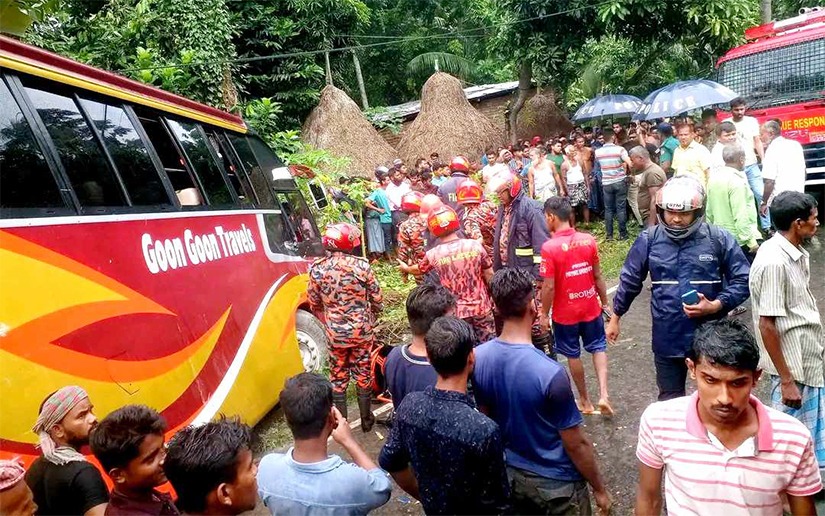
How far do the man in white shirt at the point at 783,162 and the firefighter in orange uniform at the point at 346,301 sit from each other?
→ 5076 millimetres

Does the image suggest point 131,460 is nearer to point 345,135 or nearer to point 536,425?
point 536,425

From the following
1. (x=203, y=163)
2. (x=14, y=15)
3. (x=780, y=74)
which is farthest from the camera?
(x=780, y=74)

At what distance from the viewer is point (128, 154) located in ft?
12.4

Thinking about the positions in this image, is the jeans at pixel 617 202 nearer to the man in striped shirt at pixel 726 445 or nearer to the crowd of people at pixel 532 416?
the crowd of people at pixel 532 416

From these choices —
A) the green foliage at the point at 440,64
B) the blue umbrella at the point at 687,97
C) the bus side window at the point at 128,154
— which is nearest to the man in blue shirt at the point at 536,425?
the bus side window at the point at 128,154

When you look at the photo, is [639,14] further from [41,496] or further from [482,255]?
[41,496]

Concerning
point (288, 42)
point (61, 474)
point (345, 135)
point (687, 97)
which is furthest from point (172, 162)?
point (288, 42)

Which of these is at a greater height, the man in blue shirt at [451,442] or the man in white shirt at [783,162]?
the man in blue shirt at [451,442]

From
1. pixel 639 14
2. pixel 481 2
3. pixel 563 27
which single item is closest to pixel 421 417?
pixel 639 14

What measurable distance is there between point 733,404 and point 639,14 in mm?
13654

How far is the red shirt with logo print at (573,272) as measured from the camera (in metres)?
4.35

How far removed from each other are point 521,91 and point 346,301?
538 inches

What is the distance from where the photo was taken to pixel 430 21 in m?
28.9

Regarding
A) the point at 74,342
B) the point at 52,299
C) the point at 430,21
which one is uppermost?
the point at 430,21
